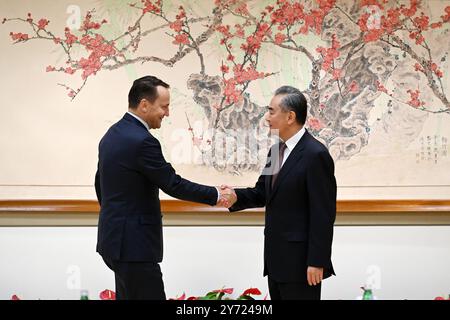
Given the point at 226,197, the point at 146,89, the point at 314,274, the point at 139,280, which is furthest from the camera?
the point at 226,197

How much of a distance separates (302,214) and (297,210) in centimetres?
3

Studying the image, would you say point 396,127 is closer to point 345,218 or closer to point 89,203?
point 345,218

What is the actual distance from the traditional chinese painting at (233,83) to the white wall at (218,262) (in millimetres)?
260

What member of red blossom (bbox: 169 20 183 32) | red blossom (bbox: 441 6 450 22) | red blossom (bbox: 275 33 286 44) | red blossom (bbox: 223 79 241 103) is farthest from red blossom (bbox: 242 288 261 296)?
red blossom (bbox: 441 6 450 22)

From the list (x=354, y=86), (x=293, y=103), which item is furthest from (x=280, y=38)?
(x=293, y=103)

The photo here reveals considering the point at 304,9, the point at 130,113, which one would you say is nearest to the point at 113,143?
the point at 130,113

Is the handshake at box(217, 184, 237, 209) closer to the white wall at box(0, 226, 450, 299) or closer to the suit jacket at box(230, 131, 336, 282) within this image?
the suit jacket at box(230, 131, 336, 282)

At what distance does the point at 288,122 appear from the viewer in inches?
117

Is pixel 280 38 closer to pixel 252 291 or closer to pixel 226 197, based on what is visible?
pixel 226 197

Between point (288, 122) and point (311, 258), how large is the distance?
0.60m

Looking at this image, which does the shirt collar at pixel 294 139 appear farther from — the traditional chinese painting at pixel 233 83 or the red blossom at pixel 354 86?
the red blossom at pixel 354 86

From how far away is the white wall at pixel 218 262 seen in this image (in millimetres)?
3967

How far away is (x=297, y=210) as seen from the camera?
114 inches
